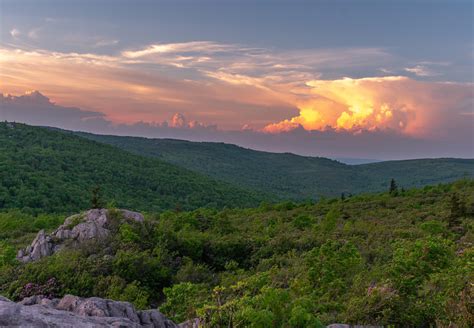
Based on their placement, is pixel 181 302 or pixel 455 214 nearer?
pixel 181 302

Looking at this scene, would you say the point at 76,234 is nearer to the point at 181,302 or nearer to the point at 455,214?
the point at 181,302

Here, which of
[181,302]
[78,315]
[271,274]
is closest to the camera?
[78,315]

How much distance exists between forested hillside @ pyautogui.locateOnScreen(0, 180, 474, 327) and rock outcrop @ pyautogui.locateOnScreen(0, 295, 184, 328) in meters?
1.61

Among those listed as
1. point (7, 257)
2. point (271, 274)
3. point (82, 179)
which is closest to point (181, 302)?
point (271, 274)

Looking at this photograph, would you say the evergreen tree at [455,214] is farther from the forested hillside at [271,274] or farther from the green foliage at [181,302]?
the green foliage at [181,302]

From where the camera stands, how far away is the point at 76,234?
24.2 metres

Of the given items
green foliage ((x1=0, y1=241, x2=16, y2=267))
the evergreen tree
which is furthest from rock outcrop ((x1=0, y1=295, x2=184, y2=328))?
the evergreen tree

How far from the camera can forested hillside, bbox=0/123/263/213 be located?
3061 inches

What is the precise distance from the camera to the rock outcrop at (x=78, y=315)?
7.99 m

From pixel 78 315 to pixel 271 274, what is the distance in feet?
31.0

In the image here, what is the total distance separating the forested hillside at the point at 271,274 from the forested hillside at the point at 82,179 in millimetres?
45266

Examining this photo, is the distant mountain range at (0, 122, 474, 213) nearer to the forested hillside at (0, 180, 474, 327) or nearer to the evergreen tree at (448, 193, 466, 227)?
the forested hillside at (0, 180, 474, 327)

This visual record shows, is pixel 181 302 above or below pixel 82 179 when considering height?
above

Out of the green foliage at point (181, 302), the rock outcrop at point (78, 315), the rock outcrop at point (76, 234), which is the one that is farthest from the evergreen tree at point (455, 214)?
the rock outcrop at point (78, 315)
